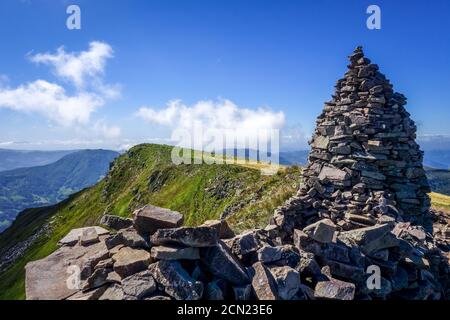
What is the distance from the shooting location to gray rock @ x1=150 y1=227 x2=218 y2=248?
35.3ft

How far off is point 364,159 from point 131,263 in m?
14.5

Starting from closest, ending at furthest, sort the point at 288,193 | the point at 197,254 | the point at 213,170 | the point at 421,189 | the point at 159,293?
the point at 159,293 → the point at 197,254 → the point at 421,189 → the point at 288,193 → the point at 213,170

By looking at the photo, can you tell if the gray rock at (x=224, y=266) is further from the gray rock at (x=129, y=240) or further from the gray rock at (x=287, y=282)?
the gray rock at (x=129, y=240)

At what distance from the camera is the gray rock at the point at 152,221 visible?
1194 cm

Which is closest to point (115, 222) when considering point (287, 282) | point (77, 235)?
point (77, 235)

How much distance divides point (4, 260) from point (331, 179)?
144m

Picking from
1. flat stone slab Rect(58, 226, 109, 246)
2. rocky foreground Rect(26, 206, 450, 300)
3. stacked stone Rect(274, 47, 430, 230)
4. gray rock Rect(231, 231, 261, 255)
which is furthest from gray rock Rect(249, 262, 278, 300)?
flat stone slab Rect(58, 226, 109, 246)

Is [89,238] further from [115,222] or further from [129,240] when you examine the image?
[129,240]

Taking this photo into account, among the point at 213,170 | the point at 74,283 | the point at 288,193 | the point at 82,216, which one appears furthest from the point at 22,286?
the point at 74,283

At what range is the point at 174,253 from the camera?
34.4ft

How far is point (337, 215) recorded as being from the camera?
1753 centimetres

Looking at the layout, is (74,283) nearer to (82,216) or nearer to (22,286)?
(22,286)

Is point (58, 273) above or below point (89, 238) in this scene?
below

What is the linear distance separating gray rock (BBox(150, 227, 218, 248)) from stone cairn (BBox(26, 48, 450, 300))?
0.03 metres
